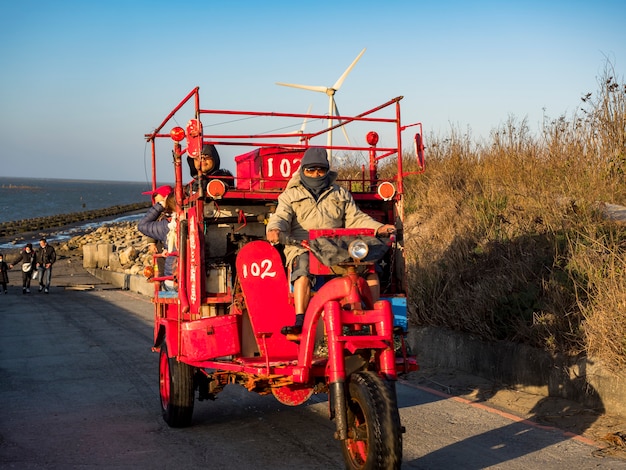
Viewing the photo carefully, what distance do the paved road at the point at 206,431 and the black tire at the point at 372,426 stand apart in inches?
25.9

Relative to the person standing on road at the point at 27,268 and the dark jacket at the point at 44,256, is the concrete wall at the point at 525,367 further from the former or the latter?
the person standing on road at the point at 27,268

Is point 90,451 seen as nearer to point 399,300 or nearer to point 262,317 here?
point 262,317

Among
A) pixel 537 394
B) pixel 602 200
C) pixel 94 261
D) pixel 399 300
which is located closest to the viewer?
pixel 399 300

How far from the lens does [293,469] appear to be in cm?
637

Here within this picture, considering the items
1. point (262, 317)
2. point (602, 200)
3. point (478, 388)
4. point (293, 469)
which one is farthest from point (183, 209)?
point (602, 200)

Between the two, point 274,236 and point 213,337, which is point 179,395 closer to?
point 213,337

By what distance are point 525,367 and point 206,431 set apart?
11.9 feet

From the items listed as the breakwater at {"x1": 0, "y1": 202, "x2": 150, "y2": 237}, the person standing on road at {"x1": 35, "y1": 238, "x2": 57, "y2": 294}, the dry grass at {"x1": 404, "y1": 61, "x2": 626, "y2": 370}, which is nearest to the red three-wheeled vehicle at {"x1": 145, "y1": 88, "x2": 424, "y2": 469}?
the dry grass at {"x1": 404, "y1": 61, "x2": 626, "y2": 370}

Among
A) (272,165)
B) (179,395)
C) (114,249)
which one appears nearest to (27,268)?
(114,249)

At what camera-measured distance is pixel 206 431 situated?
25.5 feet

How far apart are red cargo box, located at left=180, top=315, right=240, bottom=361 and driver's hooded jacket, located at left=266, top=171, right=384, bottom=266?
821 millimetres

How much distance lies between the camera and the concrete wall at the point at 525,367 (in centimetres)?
782

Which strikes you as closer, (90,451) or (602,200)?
(90,451)

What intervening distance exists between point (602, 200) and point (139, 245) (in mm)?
28218
